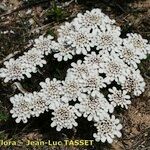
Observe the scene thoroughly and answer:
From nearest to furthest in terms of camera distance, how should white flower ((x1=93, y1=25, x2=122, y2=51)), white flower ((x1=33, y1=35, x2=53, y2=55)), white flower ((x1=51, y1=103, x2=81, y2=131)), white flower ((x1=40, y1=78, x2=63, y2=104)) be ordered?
1. white flower ((x1=51, y1=103, x2=81, y2=131))
2. white flower ((x1=40, y1=78, x2=63, y2=104))
3. white flower ((x1=93, y1=25, x2=122, y2=51))
4. white flower ((x1=33, y1=35, x2=53, y2=55))

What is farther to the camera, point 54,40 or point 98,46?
point 54,40

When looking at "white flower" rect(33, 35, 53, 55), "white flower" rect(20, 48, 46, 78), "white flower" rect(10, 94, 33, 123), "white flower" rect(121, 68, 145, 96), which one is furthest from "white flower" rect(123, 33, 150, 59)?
"white flower" rect(10, 94, 33, 123)

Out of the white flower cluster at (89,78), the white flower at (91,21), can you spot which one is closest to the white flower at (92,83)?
the white flower cluster at (89,78)

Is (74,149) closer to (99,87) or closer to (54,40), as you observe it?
(99,87)

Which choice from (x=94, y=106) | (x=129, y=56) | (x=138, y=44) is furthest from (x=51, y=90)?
(x=138, y=44)

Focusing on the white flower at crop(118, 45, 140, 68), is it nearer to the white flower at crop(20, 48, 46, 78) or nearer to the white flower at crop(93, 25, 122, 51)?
the white flower at crop(93, 25, 122, 51)

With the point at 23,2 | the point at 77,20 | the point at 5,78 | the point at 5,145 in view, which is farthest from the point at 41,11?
the point at 5,145
